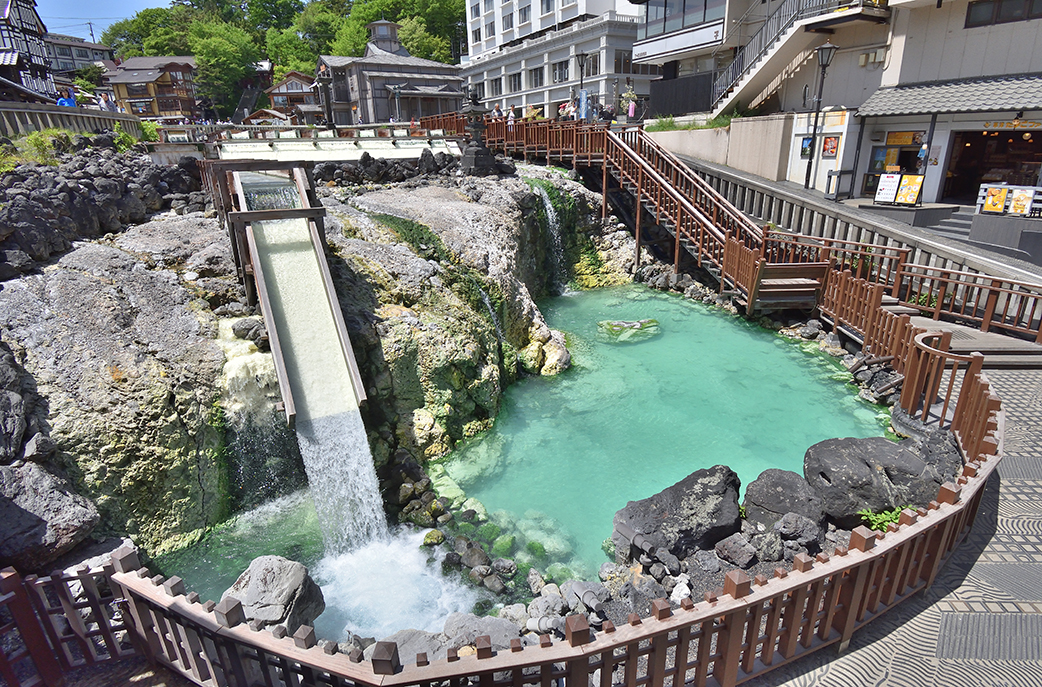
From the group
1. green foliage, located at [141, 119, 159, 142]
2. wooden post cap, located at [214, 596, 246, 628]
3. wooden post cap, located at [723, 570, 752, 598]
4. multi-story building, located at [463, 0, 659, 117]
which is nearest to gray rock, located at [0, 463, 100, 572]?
wooden post cap, located at [214, 596, 246, 628]

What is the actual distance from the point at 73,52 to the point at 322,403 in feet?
301

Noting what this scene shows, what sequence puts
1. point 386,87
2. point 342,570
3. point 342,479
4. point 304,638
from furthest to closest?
point 386,87 < point 342,479 < point 342,570 < point 304,638

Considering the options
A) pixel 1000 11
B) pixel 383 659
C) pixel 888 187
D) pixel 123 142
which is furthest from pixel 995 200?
pixel 123 142

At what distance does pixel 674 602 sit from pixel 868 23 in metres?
21.5

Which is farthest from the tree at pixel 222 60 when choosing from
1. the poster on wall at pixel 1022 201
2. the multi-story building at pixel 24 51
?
the poster on wall at pixel 1022 201

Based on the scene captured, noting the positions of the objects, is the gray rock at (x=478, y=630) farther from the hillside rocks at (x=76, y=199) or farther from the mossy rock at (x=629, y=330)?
the mossy rock at (x=629, y=330)

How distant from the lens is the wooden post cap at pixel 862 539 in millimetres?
4258

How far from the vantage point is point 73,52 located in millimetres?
70938

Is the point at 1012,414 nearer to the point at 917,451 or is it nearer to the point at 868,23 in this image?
the point at 917,451

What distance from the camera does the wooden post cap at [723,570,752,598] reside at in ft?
12.6

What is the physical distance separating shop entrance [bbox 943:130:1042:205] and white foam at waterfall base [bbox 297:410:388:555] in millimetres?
19859

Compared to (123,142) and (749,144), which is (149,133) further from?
(749,144)

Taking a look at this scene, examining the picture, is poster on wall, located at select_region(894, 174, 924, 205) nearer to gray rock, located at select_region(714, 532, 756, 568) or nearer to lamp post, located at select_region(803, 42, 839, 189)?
lamp post, located at select_region(803, 42, 839, 189)

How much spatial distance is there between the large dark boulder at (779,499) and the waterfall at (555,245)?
465 inches
